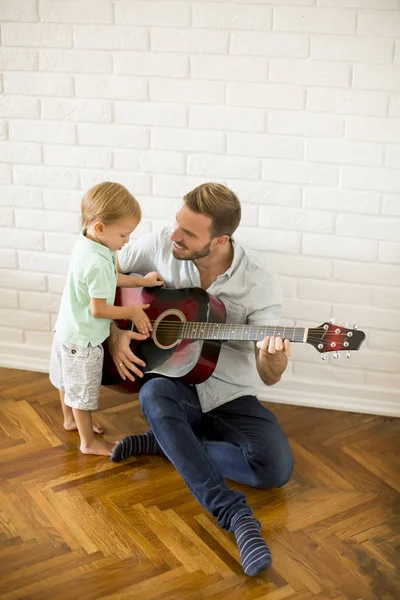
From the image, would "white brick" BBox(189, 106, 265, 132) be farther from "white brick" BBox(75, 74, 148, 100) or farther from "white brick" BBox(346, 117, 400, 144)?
"white brick" BBox(346, 117, 400, 144)

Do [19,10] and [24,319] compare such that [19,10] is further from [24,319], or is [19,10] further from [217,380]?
[217,380]

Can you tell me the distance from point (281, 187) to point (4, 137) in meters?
1.08

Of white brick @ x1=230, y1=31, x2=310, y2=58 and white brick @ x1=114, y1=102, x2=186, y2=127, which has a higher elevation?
white brick @ x1=230, y1=31, x2=310, y2=58

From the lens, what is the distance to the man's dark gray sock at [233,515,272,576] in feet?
6.86

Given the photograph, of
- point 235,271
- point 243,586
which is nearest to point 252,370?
point 235,271

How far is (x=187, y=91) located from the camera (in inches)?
110

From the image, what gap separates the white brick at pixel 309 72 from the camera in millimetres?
2654

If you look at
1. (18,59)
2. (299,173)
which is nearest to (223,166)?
(299,173)

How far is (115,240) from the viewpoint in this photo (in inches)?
94.7

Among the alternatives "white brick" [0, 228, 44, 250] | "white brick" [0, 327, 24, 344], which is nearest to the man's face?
"white brick" [0, 228, 44, 250]

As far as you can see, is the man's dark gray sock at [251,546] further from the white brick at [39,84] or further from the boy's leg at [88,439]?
the white brick at [39,84]

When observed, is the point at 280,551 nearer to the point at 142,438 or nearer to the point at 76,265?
the point at 142,438

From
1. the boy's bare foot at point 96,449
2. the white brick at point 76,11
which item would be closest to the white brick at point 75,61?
the white brick at point 76,11

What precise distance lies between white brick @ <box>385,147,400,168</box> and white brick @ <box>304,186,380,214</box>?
115 millimetres
